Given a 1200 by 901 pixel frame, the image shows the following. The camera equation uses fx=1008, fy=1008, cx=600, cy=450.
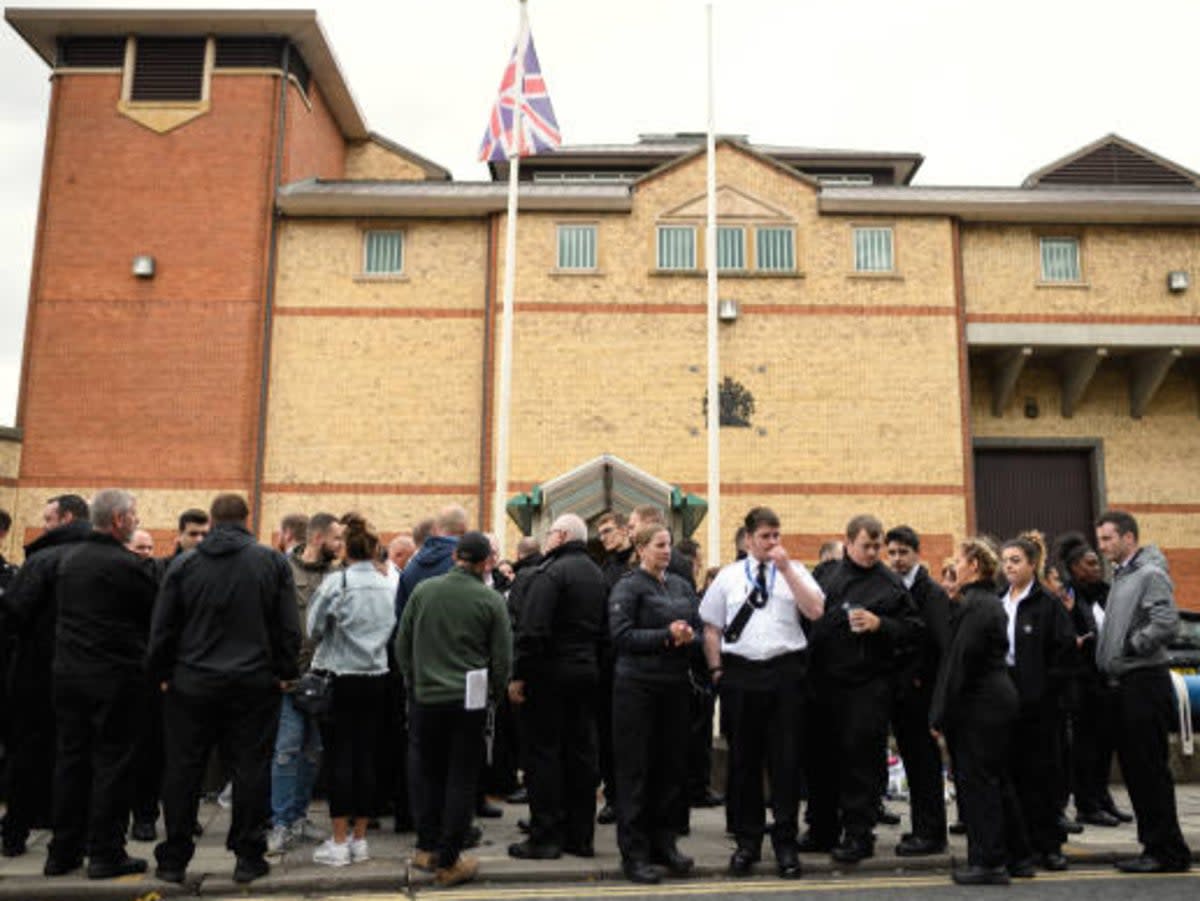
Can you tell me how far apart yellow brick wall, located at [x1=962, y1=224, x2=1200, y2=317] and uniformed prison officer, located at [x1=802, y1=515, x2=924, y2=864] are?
673 inches

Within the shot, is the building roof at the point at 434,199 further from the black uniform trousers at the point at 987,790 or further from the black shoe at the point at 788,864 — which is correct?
the black shoe at the point at 788,864

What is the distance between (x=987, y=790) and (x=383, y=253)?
1881 cm

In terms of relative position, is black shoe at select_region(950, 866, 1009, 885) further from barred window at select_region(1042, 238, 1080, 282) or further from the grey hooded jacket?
barred window at select_region(1042, 238, 1080, 282)

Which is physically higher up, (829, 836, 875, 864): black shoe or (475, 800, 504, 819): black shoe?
(829, 836, 875, 864): black shoe

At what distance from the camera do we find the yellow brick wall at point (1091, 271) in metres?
21.8

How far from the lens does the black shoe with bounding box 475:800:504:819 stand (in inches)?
312

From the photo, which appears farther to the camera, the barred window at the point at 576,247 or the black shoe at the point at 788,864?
the barred window at the point at 576,247

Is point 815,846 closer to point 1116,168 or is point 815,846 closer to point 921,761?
point 921,761

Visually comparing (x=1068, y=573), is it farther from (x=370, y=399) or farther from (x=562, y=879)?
(x=370, y=399)

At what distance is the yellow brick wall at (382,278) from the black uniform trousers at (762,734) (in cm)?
1670

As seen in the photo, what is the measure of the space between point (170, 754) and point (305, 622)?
1.40 meters

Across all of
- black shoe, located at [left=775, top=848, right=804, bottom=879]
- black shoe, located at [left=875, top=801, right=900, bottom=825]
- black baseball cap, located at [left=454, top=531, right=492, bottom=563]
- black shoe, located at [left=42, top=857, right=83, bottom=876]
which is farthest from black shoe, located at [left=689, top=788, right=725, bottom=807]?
black shoe, located at [left=42, top=857, right=83, bottom=876]

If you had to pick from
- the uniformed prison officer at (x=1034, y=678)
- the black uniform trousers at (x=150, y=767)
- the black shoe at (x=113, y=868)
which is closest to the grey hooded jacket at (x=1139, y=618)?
the uniformed prison officer at (x=1034, y=678)

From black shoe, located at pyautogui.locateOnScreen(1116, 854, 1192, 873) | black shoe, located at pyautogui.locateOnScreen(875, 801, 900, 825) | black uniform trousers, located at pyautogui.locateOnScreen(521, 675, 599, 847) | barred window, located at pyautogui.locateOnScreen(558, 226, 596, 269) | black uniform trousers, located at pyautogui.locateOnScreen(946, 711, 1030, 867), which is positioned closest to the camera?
black uniform trousers, located at pyautogui.locateOnScreen(946, 711, 1030, 867)
